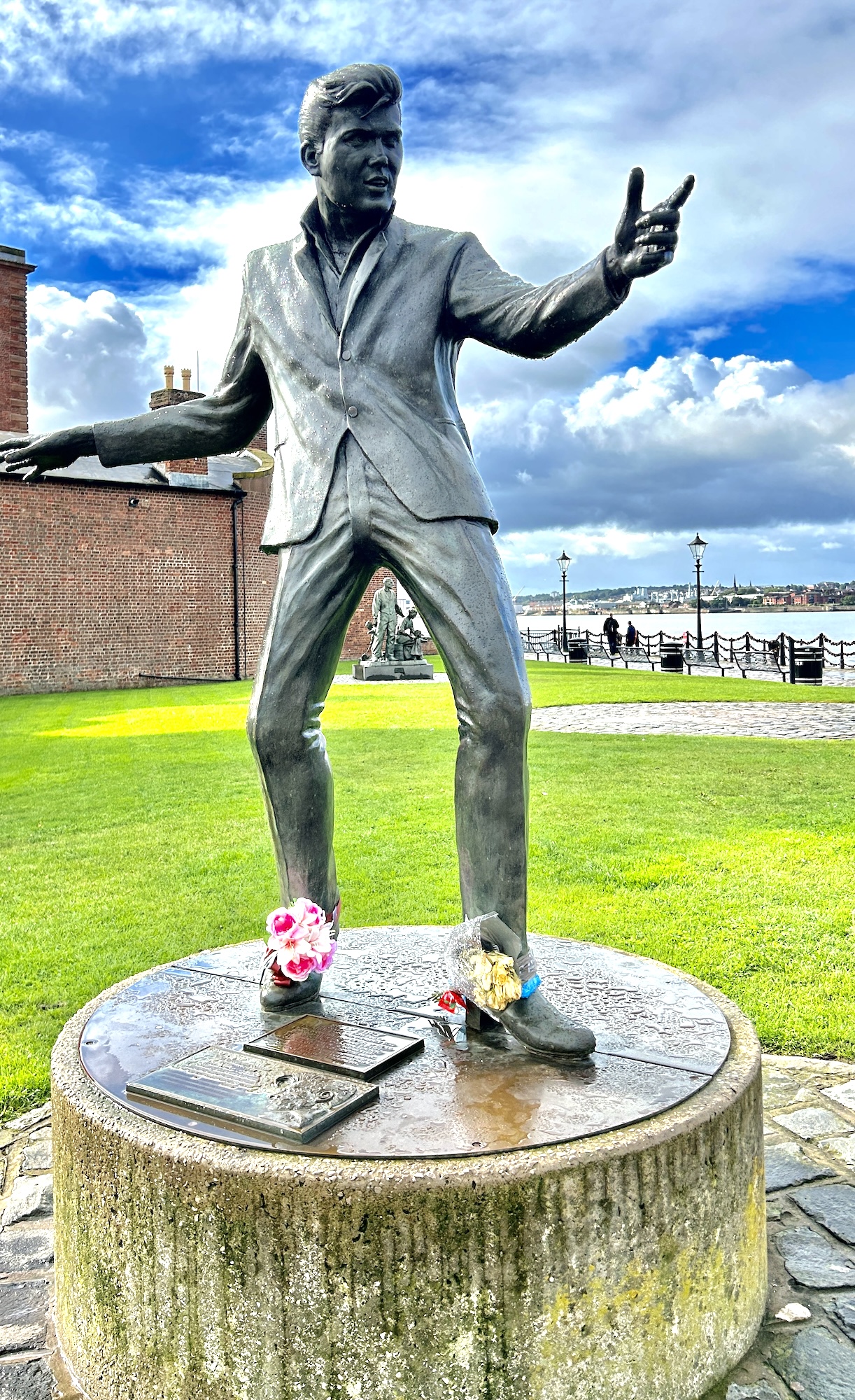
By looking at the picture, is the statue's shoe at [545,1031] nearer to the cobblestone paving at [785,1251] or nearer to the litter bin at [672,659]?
the cobblestone paving at [785,1251]

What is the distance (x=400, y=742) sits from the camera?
14.0 m

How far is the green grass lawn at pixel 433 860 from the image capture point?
525 centimetres

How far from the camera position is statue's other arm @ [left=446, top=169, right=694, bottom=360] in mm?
2529

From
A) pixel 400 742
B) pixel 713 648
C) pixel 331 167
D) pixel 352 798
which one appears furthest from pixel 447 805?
pixel 713 648

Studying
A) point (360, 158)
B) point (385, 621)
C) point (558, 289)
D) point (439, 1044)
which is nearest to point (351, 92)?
point (360, 158)

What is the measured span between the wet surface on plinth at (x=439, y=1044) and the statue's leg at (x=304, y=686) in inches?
17.2

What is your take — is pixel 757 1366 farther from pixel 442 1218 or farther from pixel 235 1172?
pixel 235 1172

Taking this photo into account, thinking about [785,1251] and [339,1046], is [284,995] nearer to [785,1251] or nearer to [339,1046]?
[339,1046]

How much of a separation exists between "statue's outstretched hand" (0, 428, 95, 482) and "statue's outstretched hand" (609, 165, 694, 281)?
176 centimetres

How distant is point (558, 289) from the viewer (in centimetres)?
283

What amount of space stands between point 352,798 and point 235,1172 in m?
7.90

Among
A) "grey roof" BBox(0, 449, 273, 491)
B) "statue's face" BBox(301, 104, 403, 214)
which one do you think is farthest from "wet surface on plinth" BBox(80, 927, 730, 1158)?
"grey roof" BBox(0, 449, 273, 491)

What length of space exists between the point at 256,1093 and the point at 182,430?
1983mm

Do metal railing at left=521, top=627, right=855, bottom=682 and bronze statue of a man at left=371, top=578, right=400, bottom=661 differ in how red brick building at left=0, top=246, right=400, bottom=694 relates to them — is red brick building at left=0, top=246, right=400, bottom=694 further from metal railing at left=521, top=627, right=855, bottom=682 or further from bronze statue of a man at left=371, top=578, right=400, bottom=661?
metal railing at left=521, top=627, right=855, bottom=682
